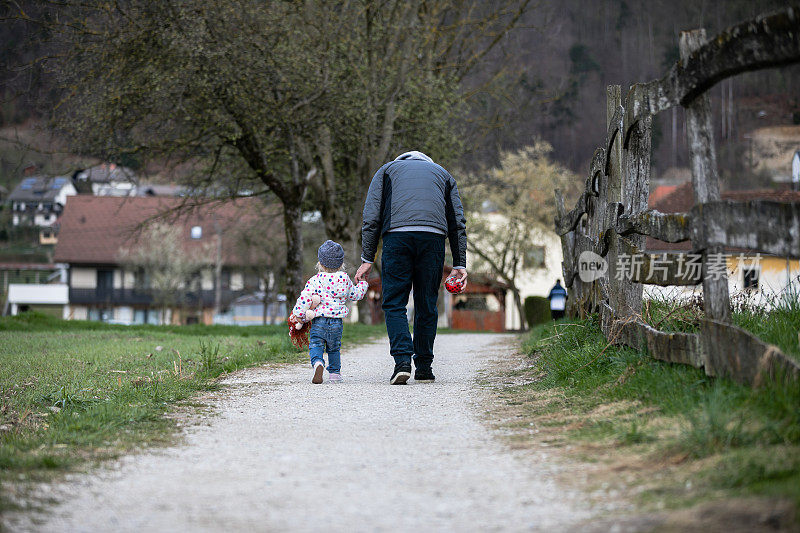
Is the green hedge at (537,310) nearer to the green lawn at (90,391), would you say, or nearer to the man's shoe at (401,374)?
the green lawn at (90,391)

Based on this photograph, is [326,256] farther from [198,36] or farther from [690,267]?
[198,36]

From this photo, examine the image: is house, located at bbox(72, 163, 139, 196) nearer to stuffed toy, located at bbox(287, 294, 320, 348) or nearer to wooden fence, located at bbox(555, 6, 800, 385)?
stuffed toy, located at bbox(287, 294, 320, 348)

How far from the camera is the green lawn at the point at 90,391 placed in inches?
164

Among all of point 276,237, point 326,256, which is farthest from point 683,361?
point 276,237

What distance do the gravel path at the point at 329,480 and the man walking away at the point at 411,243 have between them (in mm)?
1599

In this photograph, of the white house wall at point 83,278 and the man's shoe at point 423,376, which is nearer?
the man's shoe at point 423,376

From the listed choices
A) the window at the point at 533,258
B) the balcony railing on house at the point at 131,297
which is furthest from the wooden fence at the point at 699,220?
the balcony railing on house at the point at 131,297

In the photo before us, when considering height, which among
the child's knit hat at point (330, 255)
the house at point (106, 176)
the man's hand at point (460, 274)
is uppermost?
the house at point (106, 176)

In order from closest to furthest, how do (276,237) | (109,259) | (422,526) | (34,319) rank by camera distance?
(422,526)
(34,319)
(276,237)
(109,259)

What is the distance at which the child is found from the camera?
24.6 ft

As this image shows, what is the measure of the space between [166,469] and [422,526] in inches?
54.8

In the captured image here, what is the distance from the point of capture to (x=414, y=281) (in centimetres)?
737

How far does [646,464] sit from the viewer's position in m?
3.44

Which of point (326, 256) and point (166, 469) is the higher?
point (326, 256)
